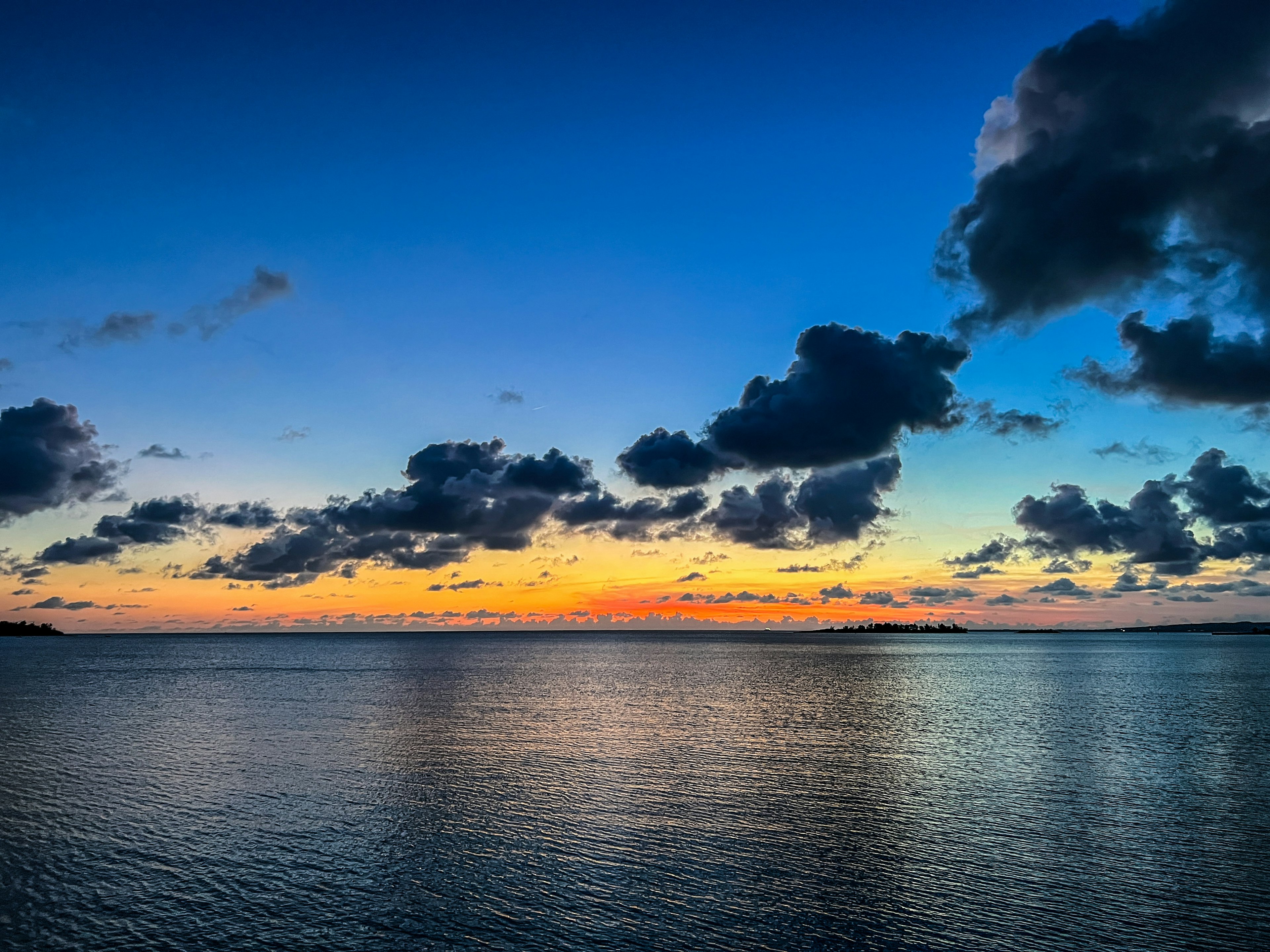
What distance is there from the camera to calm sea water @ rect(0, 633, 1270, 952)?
839 inches

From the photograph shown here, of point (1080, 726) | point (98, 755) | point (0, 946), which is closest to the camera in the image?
point (0, 946)

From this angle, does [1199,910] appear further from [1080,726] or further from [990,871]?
[1080,726]

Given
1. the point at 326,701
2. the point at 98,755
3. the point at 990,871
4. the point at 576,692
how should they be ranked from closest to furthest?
the point at 990,871, the point at 98,755, the point at 326,701, the point at 576,692

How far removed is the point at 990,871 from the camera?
25438 mm

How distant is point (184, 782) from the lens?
39.2 meters

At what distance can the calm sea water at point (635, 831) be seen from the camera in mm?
21312

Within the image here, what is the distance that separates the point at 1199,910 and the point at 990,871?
17.8 ft

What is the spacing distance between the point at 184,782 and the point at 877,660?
170 meters

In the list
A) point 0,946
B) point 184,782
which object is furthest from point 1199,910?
point 184,782

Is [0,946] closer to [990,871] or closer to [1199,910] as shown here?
[990,871]

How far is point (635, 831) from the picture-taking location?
1184 inches

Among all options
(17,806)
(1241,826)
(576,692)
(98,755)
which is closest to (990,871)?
(1241,826)

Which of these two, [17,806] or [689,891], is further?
[17,806]

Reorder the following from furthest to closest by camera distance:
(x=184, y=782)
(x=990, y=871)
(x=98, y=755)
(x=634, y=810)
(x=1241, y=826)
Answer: (x=98, y=755)
(x=184, y=782)
(x=634, y=810)
(x=1241, y=826)
(x=990, y=871)
